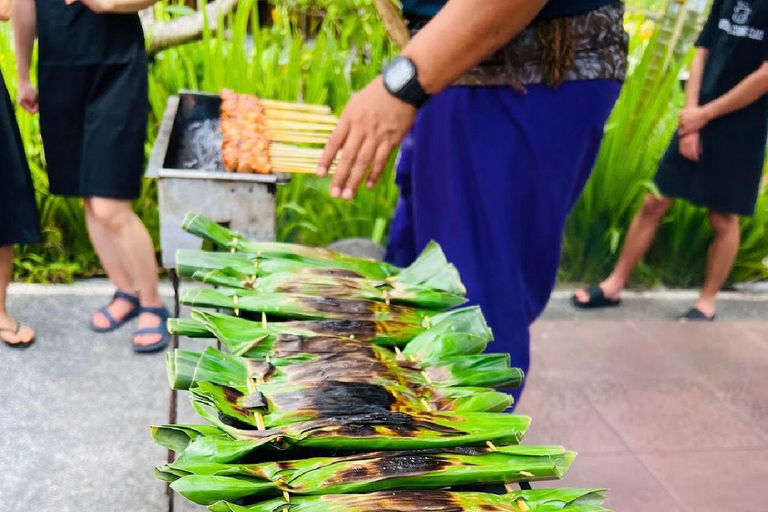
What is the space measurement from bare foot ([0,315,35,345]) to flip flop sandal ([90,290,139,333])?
0.30m

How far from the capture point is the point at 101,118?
2855 millimetres

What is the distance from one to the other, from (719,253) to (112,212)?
3.27 meters

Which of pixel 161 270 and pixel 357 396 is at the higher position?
pixel 357 396

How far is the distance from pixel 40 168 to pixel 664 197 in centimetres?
353

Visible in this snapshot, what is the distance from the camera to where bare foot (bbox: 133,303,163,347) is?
3.21 metres

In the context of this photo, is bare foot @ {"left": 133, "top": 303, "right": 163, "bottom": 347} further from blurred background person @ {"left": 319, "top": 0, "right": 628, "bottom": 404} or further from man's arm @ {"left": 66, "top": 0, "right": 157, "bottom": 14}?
blurred background person @ {"left": 319, "top": 0, "right": 628, "bottom": 404}

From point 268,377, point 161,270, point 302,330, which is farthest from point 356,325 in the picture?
point 161,270

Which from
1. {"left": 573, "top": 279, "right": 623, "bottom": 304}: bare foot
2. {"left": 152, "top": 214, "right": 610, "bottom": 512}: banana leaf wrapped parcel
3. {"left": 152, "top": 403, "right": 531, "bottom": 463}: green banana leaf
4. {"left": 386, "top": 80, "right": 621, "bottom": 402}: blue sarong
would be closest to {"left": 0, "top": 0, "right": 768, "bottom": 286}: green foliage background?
{"left": 573, "top": 279, "right": 623, "bottom": 304}: bare foot

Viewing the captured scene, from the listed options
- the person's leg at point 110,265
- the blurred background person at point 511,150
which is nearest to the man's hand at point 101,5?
the person's leg at point 110,265

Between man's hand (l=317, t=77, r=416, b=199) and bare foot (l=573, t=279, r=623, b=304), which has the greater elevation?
man's hand (l=317, t=77, r=416, b=199)

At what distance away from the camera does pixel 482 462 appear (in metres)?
1.15

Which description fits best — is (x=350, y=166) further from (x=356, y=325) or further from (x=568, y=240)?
(x=568, y=240)

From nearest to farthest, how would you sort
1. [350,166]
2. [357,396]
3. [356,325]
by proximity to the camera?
[357,396] < [350,166] < [356,325]

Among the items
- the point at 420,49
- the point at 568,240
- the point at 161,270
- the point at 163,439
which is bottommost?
the point at 161,270
